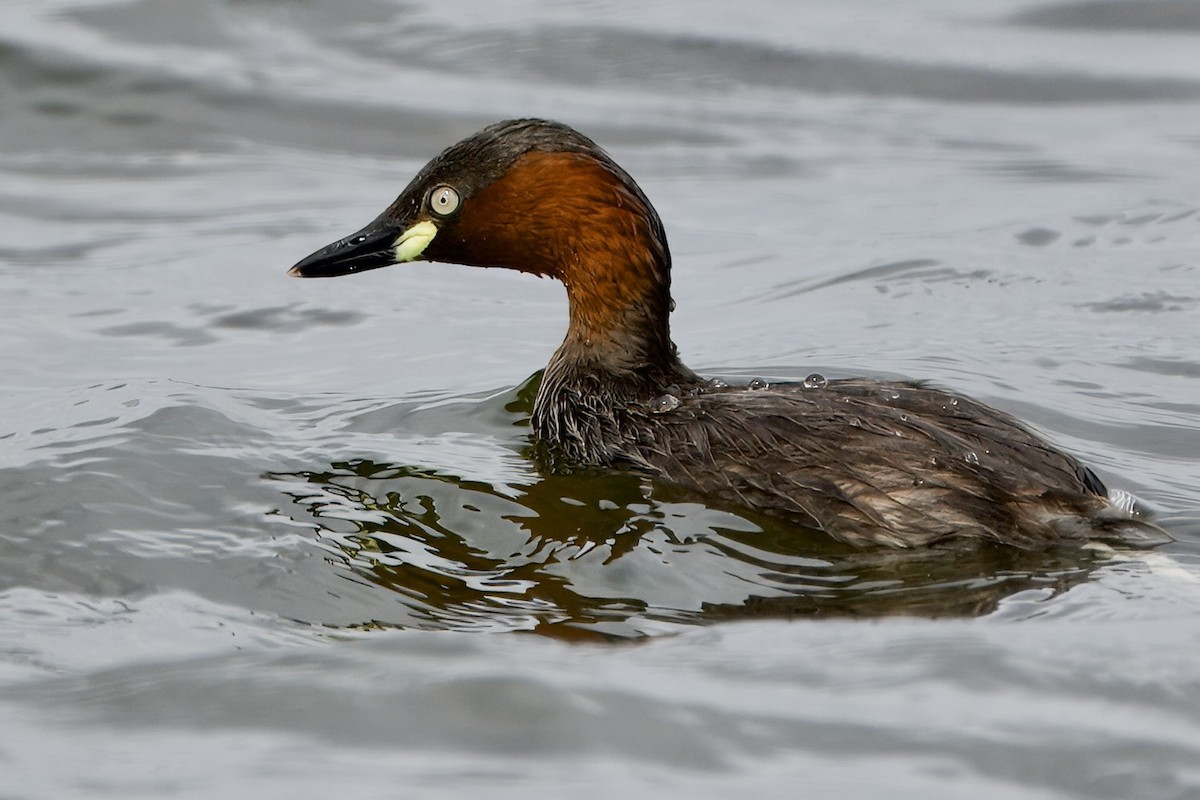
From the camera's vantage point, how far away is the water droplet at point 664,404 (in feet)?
20.6

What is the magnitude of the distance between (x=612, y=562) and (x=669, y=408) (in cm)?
89

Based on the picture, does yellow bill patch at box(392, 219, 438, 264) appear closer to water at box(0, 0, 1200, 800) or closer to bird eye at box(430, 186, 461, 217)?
bird eye at box(430, 186, 461, 217)

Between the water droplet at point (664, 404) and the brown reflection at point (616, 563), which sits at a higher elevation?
the water droplet at point (664, 404)

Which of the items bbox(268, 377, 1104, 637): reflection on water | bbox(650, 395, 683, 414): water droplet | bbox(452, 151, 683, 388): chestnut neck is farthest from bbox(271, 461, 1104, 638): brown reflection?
bbox(452, 151, 683, 388): chestnut neck

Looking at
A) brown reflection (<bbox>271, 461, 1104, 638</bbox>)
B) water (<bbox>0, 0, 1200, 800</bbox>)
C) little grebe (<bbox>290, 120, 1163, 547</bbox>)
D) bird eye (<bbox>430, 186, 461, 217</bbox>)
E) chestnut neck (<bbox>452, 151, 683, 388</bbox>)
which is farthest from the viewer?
bird eye (<bbox>430, 186, 461, 217</bbox>)

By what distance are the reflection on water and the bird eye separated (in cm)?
103

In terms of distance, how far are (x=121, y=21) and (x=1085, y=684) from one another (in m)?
9.26

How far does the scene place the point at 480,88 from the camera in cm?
1154

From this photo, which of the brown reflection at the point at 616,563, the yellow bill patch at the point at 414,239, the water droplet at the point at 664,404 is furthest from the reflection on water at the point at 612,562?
the yellow bill patch at the point at 414,239

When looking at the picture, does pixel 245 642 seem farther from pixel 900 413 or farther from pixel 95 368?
pixel 95 368

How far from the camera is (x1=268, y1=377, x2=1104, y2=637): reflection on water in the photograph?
17.0 feet

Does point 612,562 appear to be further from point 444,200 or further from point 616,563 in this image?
point 444,200

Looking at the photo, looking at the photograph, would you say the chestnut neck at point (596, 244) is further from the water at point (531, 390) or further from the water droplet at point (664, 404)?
the water at point (531, 390)

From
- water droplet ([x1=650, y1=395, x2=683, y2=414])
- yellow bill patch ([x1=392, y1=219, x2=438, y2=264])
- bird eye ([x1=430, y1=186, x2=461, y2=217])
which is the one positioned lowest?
water droplet ([x1=650, y1=395, x2=683, y2=414])
